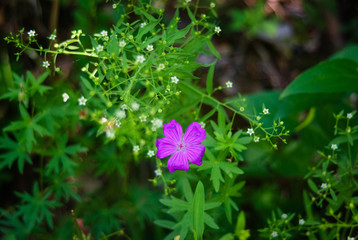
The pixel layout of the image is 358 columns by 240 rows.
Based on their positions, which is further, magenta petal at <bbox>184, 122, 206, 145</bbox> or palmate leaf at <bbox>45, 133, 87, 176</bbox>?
palmate leaf at <bbox>45, 133, 87, 176</bbox>

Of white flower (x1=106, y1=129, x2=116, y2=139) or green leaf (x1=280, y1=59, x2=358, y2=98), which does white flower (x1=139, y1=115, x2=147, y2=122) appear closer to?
white flower (x1=106, y1=129, x2=116, y2=139)

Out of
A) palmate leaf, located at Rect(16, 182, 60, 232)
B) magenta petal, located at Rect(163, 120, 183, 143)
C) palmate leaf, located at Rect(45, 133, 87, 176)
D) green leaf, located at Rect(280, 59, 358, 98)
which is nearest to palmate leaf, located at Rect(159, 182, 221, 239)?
magenta petal, located at Rect(163, 120, 183, 143)

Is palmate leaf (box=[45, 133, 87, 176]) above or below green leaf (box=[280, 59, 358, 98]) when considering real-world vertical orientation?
below

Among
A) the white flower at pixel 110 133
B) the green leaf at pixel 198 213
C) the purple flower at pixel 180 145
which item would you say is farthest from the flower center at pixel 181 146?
the white flower at pixel 110 133

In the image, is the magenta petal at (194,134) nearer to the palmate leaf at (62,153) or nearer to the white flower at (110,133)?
the white flower at (110,133)

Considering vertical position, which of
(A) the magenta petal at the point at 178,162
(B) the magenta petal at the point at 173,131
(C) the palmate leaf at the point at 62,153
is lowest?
(A) the magenta petal at the point at 178,162

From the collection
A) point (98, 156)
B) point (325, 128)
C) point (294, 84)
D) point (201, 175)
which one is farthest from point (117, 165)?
point (325, 128)

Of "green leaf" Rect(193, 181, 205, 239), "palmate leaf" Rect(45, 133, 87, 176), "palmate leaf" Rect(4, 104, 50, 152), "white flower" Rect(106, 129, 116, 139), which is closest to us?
"white flower" Rect(106, 129, 116, 139)
